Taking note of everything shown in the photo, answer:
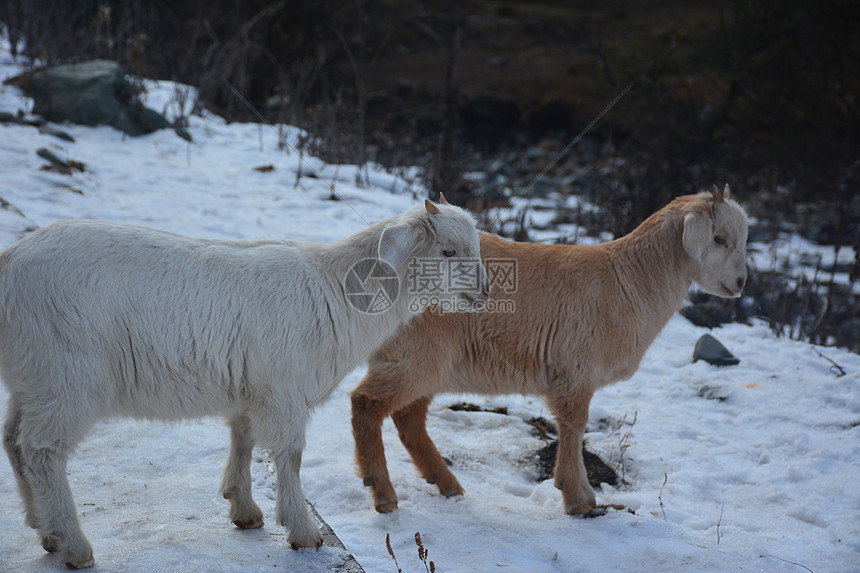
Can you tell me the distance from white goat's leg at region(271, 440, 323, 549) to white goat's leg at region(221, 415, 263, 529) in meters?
0.22

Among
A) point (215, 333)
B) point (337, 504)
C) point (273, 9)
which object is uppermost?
point (273, 9)

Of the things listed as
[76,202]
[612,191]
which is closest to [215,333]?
[76,202]

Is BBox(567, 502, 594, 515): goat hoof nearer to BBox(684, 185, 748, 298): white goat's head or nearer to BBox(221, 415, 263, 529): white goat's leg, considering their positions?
BBox(684, 185, 748, 298): white goat's head

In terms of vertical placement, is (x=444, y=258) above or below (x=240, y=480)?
above

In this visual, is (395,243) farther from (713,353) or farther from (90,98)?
(90,98)

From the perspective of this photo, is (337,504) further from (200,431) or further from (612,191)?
(612,191)

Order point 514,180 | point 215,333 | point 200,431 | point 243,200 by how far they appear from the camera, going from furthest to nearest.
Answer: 1. point 514,180
2. point 243,200
3. point 200,431
4. point 215,333

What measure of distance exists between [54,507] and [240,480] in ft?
2.82

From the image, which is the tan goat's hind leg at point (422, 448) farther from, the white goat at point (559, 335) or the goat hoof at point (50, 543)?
the goat hoof at point (50, 543)

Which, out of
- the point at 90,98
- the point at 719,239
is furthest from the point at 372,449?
the point at 90,98

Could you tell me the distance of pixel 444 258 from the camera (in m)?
3.87

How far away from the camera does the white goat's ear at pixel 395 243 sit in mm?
3740

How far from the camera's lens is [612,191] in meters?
10.8

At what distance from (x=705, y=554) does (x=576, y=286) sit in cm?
177
